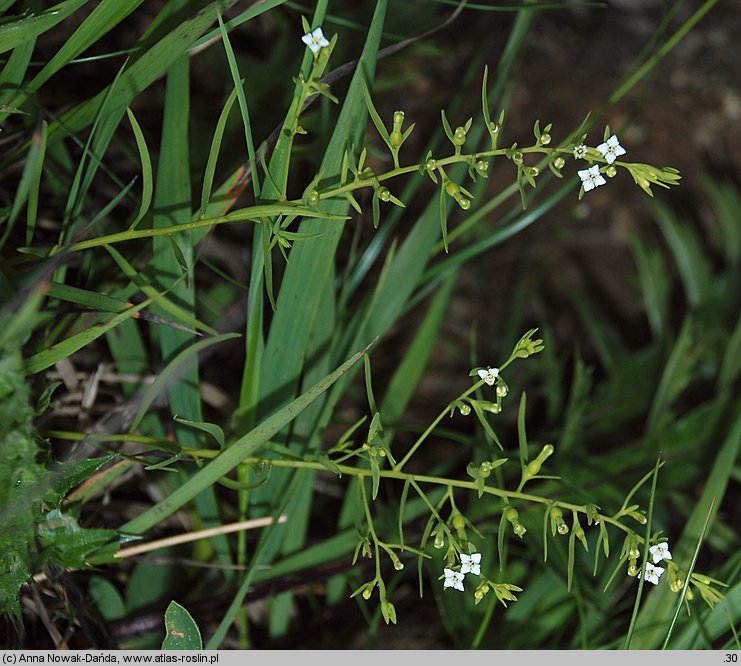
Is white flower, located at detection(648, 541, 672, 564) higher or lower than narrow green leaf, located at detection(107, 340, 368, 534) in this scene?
lower

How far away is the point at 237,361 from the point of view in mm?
1261

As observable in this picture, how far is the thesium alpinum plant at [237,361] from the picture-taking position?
70 centimetres

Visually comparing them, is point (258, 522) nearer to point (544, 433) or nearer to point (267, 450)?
point (267, 450)

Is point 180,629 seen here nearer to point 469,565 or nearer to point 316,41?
point 469,565

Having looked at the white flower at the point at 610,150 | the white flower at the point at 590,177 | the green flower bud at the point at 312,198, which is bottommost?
the white flower at the point at 590,177

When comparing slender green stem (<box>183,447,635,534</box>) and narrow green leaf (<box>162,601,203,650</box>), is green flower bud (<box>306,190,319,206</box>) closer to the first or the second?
slender green stem (<box>183,447,635,534</box>)

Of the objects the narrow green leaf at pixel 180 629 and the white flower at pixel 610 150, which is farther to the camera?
the narrow green leaf at pixel 180 629

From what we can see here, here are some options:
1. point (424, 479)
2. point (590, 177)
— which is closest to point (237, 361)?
point (424, 479)

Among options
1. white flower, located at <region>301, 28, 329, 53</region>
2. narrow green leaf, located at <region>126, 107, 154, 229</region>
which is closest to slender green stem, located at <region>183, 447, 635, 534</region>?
narrow green leaf, located at <region>126, 107, 154, 229</region>

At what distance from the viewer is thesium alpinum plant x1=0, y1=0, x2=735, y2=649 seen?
27.7 inches

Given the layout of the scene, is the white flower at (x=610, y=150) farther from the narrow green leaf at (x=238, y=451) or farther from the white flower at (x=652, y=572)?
Answer: the white flower at (x=652, y=572)

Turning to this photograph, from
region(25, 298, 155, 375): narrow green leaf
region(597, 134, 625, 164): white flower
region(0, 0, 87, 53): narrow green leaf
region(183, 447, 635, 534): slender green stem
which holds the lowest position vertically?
region(183, 447, 635, 534): slender green stem

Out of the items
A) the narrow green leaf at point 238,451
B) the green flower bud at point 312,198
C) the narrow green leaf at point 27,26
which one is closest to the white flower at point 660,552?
the narrow green leaf at point 238,451
